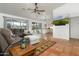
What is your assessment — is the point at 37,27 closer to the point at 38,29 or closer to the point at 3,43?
the point at 38,29

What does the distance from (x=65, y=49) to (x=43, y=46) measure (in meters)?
0.42

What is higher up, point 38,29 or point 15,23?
point 15,23

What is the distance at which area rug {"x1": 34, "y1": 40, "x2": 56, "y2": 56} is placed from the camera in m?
1.71

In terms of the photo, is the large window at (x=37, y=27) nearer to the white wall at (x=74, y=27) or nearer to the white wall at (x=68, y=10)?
the white wall at (x=68, y=10)

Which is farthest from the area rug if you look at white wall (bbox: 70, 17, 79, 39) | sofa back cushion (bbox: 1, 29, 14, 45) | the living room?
sofa back cushion (bbox: 1, 29, 14, 45)

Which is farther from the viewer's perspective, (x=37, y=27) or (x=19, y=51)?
(x=37, y=27)

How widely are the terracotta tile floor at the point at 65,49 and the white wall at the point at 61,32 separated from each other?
9 cm

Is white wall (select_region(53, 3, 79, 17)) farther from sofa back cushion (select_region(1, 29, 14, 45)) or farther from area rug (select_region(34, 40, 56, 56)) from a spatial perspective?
sofa back cushion (select_region(1, 29, 14, 45))

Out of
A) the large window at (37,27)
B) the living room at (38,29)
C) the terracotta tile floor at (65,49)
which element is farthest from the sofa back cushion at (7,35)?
the terracotta tile floor at (65,49)

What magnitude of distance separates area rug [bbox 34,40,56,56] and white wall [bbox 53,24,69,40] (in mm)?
165

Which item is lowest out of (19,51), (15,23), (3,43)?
(19,51)

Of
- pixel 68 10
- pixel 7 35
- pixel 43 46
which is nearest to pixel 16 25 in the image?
pixel 7 35

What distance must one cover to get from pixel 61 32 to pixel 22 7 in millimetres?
894

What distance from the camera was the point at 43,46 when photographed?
1771mm
